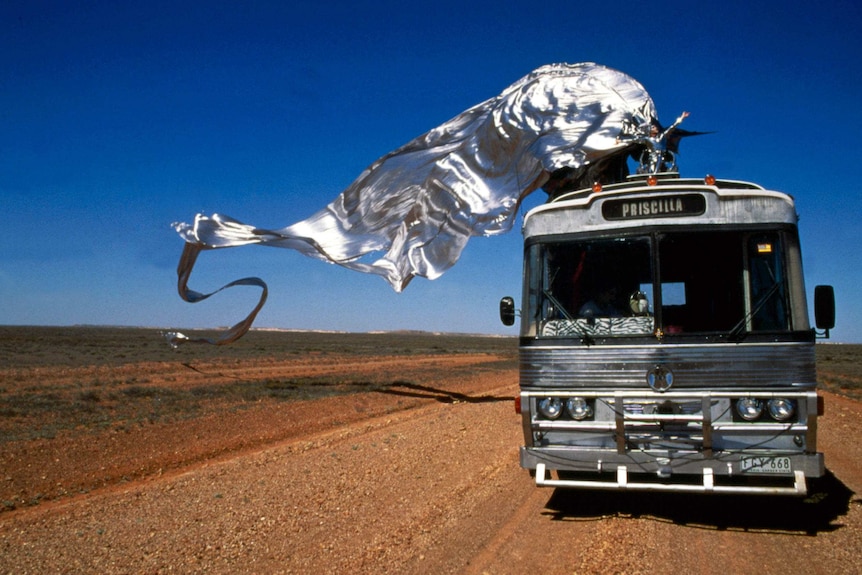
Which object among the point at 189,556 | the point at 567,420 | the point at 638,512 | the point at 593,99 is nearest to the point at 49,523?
the point at 189,556

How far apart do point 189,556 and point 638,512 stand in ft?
13.6

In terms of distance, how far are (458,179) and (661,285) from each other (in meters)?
6.84

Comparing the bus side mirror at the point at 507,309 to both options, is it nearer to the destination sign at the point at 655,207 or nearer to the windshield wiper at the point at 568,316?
the windshield wiper at the point at 568,316

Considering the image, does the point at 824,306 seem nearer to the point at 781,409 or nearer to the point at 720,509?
the point at 781,409

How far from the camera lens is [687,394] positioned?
5723 millimetres

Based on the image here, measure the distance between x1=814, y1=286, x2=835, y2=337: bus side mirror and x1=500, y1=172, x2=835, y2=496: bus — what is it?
1 cm

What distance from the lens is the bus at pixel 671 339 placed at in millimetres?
5648

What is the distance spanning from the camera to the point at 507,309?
22.9ft

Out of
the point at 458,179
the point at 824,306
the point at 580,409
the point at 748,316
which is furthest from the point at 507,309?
the point at 458,179

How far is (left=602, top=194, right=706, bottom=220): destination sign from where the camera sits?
6160 mm

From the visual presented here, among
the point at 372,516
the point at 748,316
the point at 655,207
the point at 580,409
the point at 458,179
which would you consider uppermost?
the point at 458,179

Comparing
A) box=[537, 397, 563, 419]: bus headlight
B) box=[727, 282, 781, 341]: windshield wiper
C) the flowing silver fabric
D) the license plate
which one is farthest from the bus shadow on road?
the flowing silver fabric

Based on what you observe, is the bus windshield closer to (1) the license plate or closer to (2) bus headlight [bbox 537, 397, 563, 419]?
(2) bus headlight [bbox 537, 397, 563, 419]

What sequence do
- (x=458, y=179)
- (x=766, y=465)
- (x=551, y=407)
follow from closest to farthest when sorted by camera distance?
(x=766, y=465), (x=551, y=407), (x=458, y=179)
